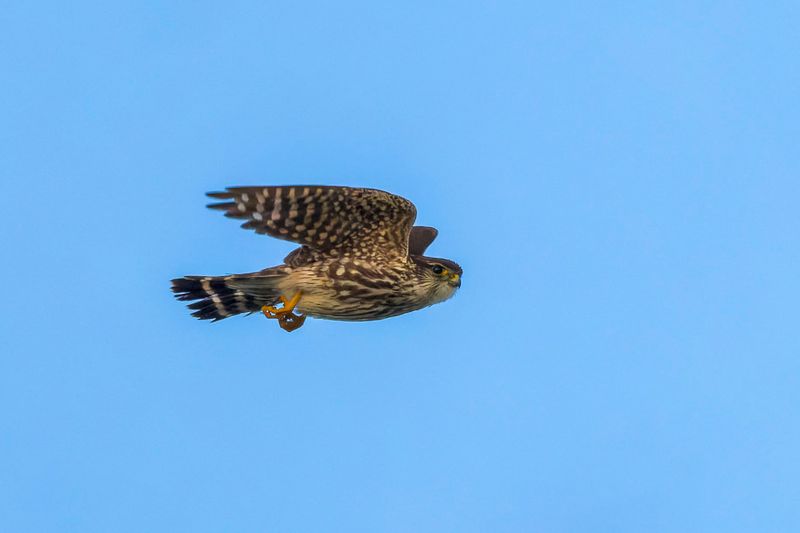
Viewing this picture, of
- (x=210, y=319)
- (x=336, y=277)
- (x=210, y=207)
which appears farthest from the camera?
(x=210, y=319)

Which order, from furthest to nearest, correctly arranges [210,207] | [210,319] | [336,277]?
[210,319], [336,277], [210,207]

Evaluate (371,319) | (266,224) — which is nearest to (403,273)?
(371,319)

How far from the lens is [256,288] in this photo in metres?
15.6

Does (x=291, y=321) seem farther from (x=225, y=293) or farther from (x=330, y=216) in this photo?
(x=330, y=216)

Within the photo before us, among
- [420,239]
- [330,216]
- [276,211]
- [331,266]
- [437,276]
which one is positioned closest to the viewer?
[276,211]

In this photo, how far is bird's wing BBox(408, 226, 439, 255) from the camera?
670 inches

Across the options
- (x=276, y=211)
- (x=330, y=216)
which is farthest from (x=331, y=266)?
(x=276, y=211)

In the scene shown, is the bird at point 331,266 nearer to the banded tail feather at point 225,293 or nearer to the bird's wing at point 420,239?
the banded tail feather at point 225,293

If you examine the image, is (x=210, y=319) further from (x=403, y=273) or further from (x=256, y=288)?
(x=403, y=273)

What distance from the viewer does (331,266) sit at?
15359mm

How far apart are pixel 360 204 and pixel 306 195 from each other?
663 millimetres

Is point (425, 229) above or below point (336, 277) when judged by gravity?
above

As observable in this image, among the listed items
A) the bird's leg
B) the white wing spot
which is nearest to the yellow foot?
the bird's leg

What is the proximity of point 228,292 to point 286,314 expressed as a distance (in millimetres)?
750
